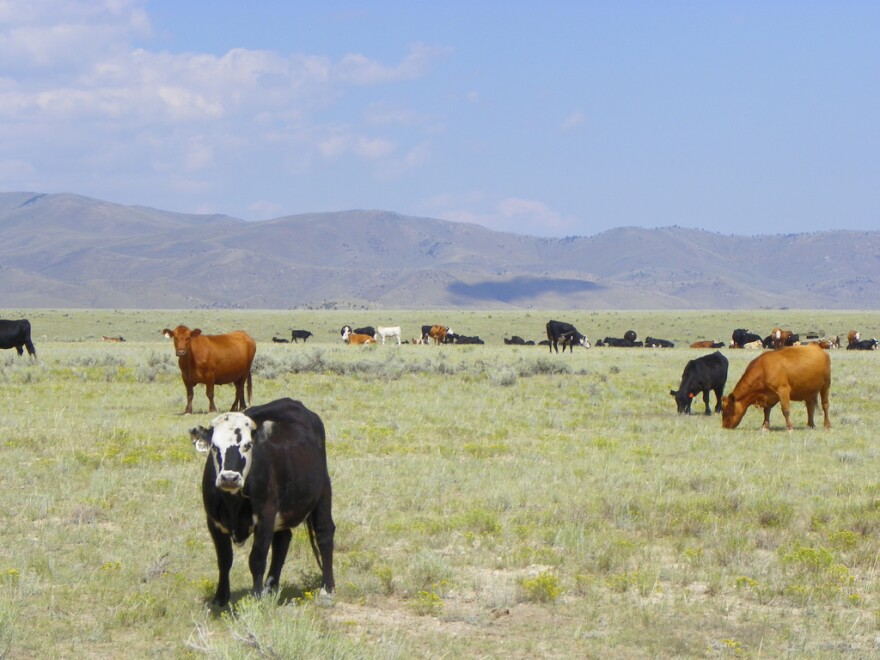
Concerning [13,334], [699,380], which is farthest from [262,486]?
[13,334]

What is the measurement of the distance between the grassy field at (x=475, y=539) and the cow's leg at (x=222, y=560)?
0.56 feet

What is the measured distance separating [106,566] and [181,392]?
14053 mm

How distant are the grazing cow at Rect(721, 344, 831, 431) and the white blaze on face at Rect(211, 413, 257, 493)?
12833 mm

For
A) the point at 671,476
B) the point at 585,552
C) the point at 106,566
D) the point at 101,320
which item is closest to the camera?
the point at 106,566

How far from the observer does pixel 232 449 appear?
285 inches

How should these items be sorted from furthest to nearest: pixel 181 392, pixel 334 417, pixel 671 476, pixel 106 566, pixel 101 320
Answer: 1. pixel 101 320
2. pixel 181 392
3. pixel 334 417
4. pixel 671 476
5. pixel 106 566

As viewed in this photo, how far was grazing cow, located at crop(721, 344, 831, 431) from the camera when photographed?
1847 cm

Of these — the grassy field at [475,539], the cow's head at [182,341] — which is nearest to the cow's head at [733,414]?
the grassy field at [475,539]

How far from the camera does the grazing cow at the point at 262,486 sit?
7367 mm

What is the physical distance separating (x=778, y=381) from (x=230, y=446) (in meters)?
13.4

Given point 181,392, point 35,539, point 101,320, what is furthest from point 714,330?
point 35,539

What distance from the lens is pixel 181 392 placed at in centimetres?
2272

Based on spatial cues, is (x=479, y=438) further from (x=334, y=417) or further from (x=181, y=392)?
(x=181, y=392)

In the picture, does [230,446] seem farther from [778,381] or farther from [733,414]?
[778,381]
